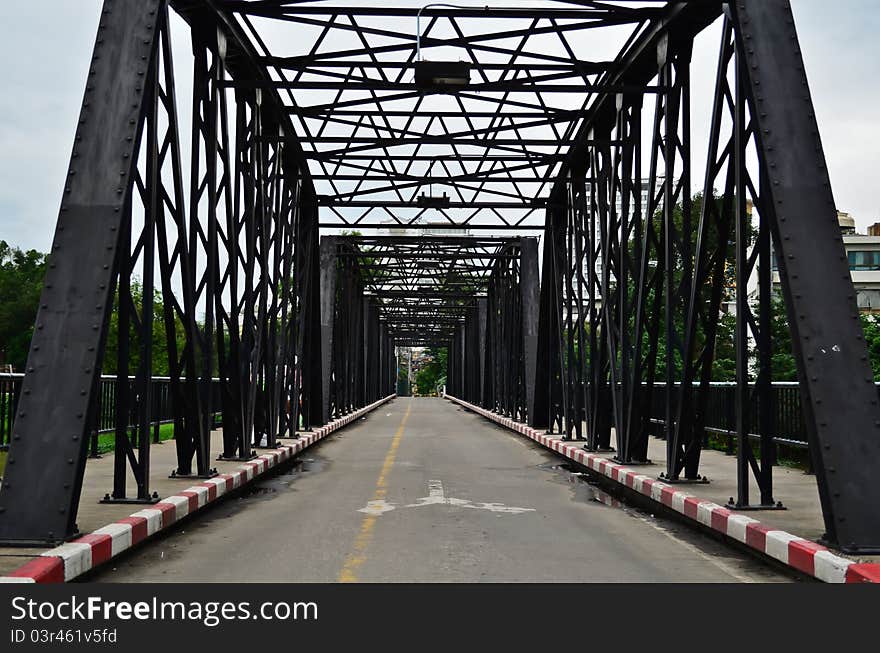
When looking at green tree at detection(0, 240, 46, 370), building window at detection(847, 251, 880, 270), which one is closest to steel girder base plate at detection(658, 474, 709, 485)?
building window at detection(847, 251, 880, 270)

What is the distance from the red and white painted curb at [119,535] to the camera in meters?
6.49

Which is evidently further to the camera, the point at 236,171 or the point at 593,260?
the point at 593,260

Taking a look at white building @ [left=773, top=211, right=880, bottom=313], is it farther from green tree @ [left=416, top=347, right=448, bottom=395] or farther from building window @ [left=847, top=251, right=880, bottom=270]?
green tree @ [left=416, top=347, right=448, bottom=395]

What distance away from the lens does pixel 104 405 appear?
56.3 ft

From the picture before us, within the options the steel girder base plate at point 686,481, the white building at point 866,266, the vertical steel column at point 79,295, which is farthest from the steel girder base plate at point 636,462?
the white building at point 866,266

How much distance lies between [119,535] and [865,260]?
263ft

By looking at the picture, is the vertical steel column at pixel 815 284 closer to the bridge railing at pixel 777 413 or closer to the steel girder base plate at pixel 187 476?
the bridge railing at pixel 777 413

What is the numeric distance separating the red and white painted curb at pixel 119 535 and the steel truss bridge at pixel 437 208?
10.8 inches

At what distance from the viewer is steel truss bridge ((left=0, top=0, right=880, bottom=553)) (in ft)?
25.9

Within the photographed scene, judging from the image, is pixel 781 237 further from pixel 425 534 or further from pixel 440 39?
pixel 440 39

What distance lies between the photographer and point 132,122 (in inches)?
349

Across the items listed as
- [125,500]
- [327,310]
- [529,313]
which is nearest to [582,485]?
[125,500]

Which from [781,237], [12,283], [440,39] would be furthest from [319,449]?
[12,283]
